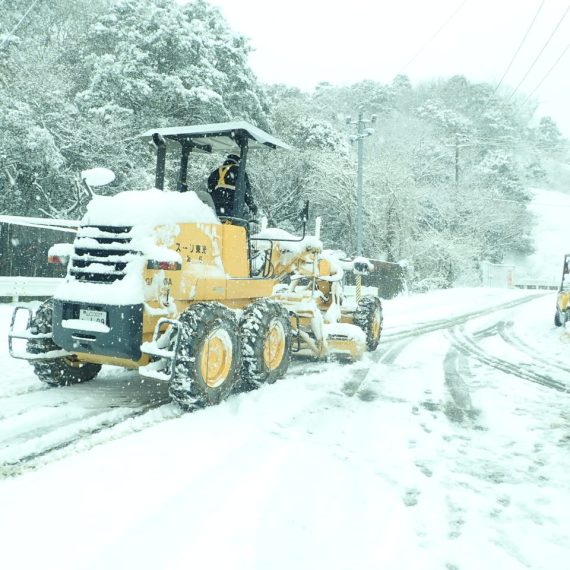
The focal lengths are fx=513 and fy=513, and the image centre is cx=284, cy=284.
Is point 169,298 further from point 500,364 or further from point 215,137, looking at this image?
point 500,364

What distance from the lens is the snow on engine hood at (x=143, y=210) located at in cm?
431

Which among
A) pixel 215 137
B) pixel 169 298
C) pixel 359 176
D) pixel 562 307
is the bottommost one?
pixel 562 307

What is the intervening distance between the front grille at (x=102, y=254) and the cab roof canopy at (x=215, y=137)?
5.26ft

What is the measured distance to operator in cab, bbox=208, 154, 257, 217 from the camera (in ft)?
18.6

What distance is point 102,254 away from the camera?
4.42 m

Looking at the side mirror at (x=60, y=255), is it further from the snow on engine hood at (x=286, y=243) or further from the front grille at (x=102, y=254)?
the snow on engine hood at (x=286, y=243)

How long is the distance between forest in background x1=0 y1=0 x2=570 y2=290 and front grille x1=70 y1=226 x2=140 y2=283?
3402mm

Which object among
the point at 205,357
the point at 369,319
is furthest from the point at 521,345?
the point at 205,357

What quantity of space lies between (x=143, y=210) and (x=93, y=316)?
98 cm

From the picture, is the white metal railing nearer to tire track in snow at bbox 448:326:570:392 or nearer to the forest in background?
the forest in background

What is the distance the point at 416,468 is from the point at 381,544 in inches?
40.1

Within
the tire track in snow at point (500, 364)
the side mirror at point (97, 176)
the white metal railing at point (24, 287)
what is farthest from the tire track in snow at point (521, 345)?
the white metal railing at point (24, 287)

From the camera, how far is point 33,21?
22797 mm

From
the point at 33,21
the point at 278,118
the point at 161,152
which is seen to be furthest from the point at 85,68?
the point at 161,152
